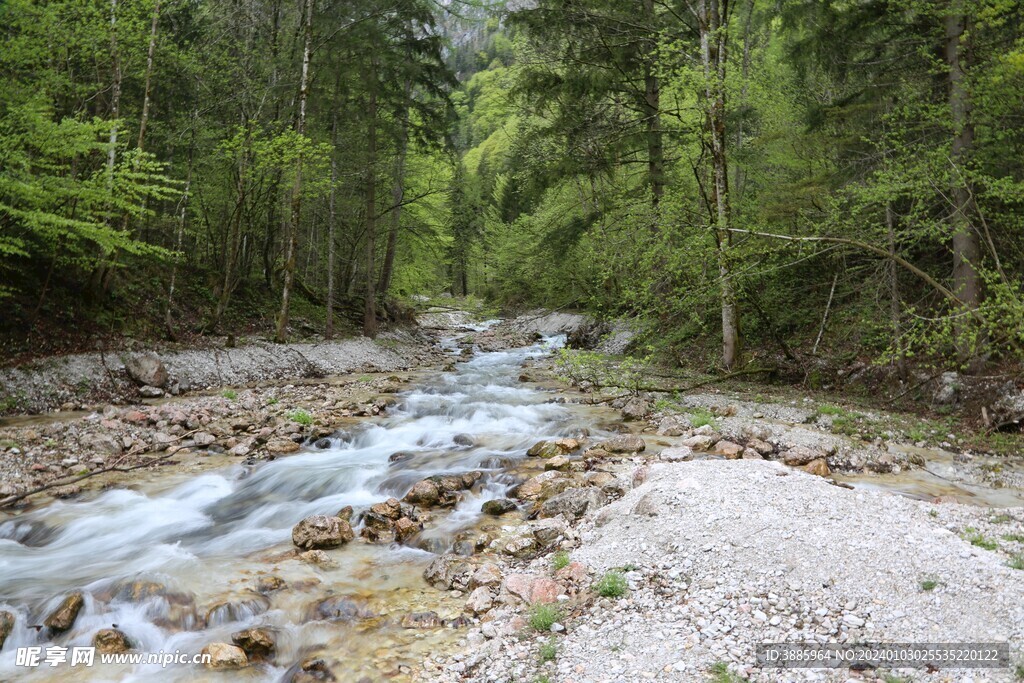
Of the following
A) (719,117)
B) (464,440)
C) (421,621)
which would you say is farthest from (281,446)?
(719,117)

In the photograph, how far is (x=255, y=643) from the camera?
172 inches

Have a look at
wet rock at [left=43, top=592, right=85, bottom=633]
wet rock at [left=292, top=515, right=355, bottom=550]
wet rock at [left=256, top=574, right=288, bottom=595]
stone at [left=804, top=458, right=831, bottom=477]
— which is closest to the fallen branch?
wet rock at [left=43, top=592, right=85, bottom=633]

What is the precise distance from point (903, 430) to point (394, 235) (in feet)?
59.2

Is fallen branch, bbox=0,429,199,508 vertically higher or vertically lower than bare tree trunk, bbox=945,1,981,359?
lower

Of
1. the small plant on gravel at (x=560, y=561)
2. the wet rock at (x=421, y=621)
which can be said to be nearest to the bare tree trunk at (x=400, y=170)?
the small plant on gravel at (x=560, y=561)

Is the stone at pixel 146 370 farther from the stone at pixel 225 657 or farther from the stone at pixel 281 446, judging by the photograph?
the stone at pixel 225 657

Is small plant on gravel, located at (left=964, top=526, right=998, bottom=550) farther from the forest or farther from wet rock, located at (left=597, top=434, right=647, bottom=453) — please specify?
wet rock, located at (left=597, top=434, right=647, bottom=453)

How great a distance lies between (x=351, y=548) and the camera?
20.2 ft

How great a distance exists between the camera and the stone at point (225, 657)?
13.9 ft

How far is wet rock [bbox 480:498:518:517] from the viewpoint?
22.4 feet

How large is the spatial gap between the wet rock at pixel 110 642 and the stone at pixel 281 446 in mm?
5103

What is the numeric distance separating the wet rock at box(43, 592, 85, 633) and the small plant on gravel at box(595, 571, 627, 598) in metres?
4.53

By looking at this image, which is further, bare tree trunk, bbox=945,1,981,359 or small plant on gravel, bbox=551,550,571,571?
bare tree trunk, bbox=945,1,981,359

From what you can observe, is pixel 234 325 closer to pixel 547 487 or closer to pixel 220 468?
pixel 220 468
